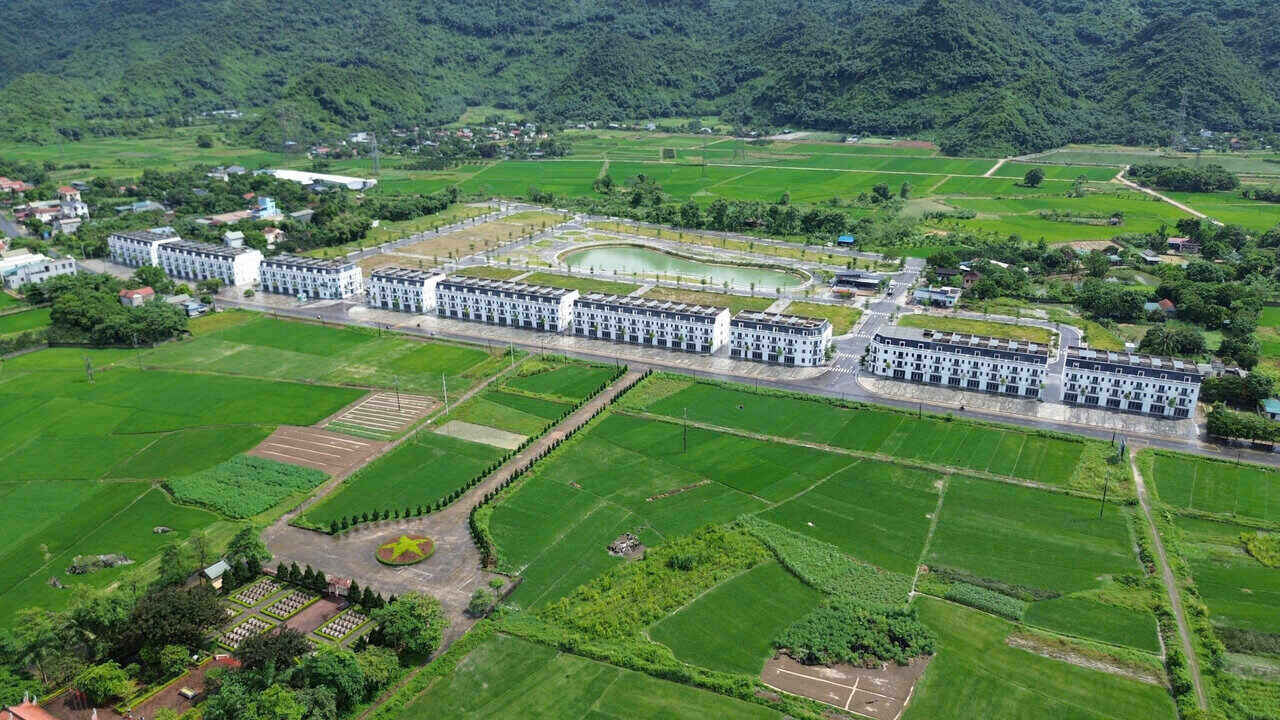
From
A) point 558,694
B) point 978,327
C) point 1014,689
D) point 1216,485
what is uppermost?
point 978,327

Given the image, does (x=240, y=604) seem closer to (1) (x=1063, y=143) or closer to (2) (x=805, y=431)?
(2) (x=805, y=431)

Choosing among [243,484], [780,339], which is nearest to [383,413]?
[243,484]

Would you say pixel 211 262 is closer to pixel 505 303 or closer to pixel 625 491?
pixel 505 303

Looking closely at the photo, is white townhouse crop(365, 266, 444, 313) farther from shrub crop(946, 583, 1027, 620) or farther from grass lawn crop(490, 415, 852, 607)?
shrub crop(946, 583, 1027, 620)

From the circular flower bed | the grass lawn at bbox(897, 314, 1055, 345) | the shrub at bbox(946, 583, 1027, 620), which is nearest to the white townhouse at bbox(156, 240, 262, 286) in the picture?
the circular flower bed

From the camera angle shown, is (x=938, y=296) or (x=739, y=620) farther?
(x=938, y=296)

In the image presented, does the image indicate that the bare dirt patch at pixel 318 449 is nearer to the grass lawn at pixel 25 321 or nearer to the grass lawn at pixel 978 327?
the grass lawn at pixel 25 321
